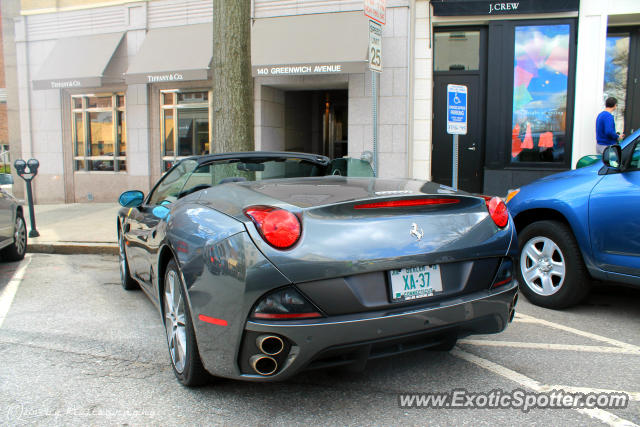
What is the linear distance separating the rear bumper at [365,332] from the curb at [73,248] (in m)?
6.19

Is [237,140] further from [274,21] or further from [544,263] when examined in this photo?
[274,21]

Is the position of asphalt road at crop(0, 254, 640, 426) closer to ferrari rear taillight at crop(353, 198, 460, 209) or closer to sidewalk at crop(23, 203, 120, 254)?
ferrari rear taillight at crop(353, 198, 460, 209)

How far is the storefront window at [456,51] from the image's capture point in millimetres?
11203

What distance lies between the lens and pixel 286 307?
8.38 ft

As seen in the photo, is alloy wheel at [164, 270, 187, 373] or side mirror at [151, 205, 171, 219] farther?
side mirror at [151, 205, 171, 219]

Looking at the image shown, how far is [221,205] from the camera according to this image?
3.04 m

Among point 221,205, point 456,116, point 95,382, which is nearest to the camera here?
Answer: point 221,205

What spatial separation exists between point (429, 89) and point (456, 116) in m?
3.48

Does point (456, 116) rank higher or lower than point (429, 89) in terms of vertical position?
lower

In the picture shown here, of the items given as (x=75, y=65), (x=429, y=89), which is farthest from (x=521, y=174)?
(x=75, y=65)

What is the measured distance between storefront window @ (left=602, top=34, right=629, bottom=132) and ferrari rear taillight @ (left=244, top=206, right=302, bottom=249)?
1064 centimetres

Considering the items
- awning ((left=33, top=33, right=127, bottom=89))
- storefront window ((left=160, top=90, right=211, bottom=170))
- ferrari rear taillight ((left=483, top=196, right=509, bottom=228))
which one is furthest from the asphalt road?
awning ((left=33, top=33, right=127, bottom=89))

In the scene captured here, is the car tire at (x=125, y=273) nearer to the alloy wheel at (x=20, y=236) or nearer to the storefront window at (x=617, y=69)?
the alloy wheel at (x=20, y=236)

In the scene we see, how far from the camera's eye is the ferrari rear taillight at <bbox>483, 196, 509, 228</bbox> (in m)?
3.13
